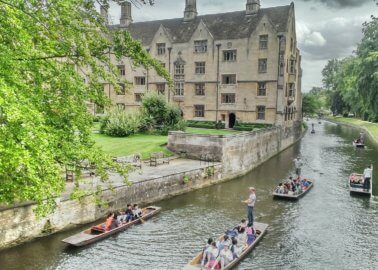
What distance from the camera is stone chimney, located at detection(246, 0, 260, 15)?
46312 millimetres

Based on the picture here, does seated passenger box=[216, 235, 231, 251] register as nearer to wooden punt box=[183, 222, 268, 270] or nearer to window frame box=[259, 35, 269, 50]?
wooden punt box=[183, 222, 268, 270]

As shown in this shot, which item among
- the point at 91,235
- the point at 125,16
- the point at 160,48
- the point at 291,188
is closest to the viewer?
the point at 91,235

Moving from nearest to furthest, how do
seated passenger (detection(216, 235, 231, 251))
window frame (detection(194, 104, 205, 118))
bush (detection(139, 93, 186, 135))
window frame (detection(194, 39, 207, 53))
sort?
seated passenger (detection(216, 235, 231, 251))
bush (detection(139, 93, 186, 135))
window frame (detection(194, 39, 207, 53))
window frame (detection(194, 104, 205, 118))

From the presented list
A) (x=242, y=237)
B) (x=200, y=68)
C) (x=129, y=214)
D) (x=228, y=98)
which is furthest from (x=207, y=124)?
(x=242, y=237)

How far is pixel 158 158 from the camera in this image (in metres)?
28.4

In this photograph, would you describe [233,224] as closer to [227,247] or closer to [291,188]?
[227,247]

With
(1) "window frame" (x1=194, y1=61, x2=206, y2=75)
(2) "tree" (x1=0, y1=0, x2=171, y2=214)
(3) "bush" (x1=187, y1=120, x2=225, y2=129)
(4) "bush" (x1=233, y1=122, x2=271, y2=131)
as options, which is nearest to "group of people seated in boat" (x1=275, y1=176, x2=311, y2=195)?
(2) "tree" (x1=0, y1=0, x2=171, y2=214)

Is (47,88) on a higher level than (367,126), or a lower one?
higher

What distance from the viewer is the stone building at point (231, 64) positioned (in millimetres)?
43250

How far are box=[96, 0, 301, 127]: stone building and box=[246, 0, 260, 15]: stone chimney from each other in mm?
121

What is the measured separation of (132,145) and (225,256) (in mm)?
18191

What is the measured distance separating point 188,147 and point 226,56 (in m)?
19.5

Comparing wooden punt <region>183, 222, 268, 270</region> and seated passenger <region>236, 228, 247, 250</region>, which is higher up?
seated passenger <region>236, 228, 247, 250</region>

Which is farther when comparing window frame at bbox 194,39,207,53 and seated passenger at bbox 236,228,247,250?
window frame at bbox 194,39,207,53
